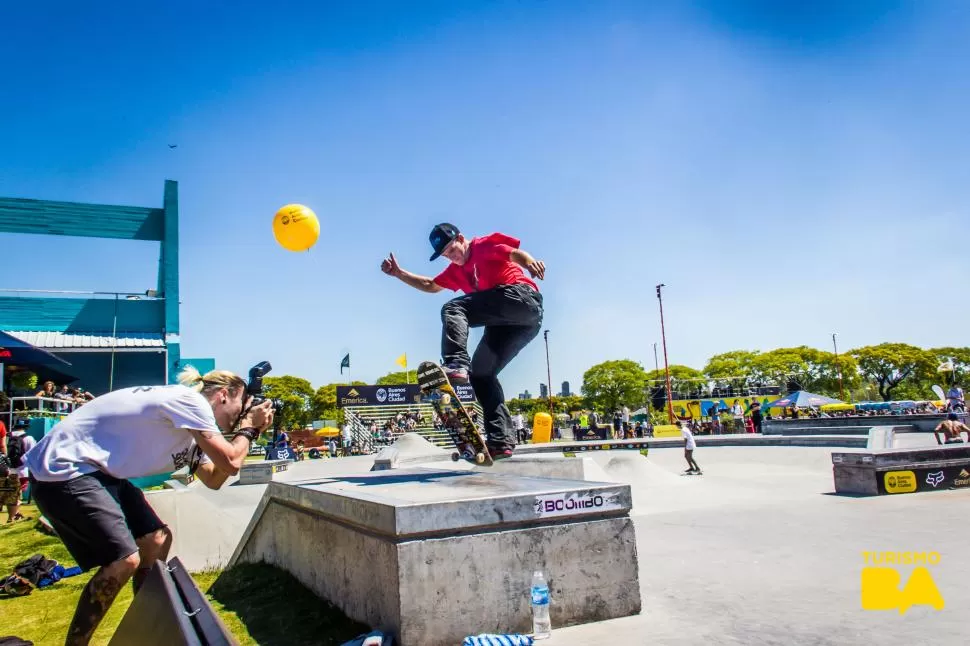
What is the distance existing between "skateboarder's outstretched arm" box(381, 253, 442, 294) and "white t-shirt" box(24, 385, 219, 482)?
302 cm

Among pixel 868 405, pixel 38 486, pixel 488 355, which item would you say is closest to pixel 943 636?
pixel 488 355

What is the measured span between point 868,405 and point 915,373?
166 ft

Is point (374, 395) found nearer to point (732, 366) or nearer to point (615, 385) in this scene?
point (615, 385)

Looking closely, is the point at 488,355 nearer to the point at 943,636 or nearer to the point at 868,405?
the point at 943,636

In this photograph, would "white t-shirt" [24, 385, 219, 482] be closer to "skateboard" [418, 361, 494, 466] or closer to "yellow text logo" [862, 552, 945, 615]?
"skateboard" [418, 361, 494, 466]

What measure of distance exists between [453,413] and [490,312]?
3.16ft

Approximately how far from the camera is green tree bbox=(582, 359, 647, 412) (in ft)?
268

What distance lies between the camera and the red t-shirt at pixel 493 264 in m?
5.27

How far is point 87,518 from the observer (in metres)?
2.72

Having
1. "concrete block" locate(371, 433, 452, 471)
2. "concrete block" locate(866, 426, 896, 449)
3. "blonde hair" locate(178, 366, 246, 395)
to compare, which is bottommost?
"concrete block" locate(866, 426, 896, 449)

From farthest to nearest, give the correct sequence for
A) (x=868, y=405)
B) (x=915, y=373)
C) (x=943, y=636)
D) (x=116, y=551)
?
(x=915, y=373) → (x=868, y=405) → (x=116, y=551) → (x=943, y=636)

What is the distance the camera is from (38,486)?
9.00 ft

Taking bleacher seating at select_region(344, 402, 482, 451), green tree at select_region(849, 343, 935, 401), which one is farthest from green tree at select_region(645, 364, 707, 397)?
bleacher seating at select_region(344, 402, 482, 451)

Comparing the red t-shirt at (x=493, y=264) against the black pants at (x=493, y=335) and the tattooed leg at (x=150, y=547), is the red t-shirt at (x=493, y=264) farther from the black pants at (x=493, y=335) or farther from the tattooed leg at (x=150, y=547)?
the tattooed leg at (x=150, y=547)
